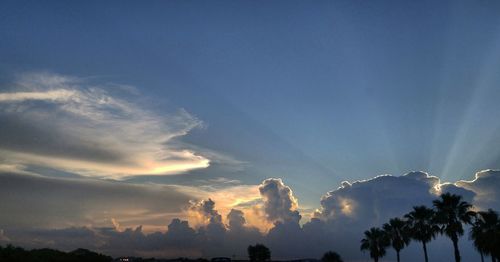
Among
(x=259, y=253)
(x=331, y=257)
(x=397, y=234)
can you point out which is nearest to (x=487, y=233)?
(x=397, y=234)

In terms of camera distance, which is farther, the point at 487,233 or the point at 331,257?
the point at 331,257

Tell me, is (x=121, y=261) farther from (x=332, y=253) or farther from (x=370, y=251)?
(x=370, y=251)

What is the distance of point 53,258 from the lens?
7731cm

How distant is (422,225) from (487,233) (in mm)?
27651

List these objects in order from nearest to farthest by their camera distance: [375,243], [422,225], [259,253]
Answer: [422,225] → [375,243] → [259,253]

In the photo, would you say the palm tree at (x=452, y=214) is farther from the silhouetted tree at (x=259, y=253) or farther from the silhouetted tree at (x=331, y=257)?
the silhouetted tree at (x=259, y=253)

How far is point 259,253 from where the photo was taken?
180m

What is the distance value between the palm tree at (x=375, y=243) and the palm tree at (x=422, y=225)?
18825 millimetres

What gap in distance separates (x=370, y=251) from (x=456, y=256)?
42388 millimetres

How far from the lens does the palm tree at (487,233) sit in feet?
214

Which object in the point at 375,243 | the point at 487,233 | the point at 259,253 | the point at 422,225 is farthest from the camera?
the point at 259,253

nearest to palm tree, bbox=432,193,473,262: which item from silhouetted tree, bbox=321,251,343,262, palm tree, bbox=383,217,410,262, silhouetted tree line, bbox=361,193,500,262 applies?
silhouetted tree line, bbox=361,193,500,262

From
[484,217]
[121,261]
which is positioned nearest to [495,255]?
[484,217]

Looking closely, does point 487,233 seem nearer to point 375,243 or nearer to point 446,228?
point 446,228
